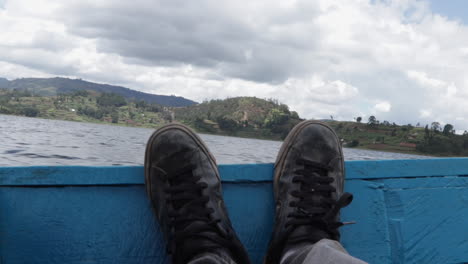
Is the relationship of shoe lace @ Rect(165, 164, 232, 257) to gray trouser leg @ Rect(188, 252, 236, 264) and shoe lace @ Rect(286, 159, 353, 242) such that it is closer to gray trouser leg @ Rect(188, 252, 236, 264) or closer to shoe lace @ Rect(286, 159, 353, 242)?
gray trouser leg @ Rect(188, 252, 236, 264)

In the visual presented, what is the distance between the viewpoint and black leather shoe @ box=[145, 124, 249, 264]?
1.38 meters

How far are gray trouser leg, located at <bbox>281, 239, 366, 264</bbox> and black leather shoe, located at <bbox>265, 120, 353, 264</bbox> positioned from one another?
5.1 inches

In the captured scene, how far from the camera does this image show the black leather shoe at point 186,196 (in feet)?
4.51

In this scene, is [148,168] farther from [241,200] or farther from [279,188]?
[279,188]

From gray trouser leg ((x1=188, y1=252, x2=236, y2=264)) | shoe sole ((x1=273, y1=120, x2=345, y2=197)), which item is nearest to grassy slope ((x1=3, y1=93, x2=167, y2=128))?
shoe sole ((x1=273, y1=120, x2=345, y2=197))

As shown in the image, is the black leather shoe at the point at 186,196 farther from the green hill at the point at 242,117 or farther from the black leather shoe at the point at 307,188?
the green hill at the point at 242,117

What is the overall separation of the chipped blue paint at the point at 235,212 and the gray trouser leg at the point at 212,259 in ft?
0.63

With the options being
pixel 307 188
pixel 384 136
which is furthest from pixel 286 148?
pixel 384 136

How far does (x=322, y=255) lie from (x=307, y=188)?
559mm

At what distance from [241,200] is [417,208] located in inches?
33.0

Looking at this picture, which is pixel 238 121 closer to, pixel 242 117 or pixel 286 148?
pixel 242 117

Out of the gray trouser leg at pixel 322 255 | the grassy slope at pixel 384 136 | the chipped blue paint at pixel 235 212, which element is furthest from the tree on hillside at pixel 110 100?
the gray trouser leg at pixel 322 255

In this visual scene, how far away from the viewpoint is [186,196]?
1.52 m

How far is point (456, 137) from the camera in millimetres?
77125
